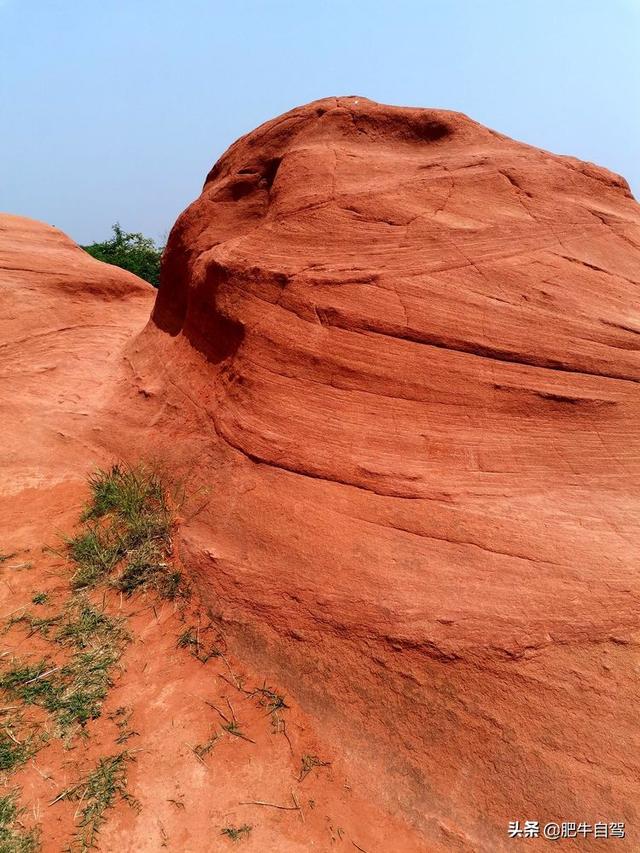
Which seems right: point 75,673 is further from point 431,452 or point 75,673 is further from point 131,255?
point 131,255

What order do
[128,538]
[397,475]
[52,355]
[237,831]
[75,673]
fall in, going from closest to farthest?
[237,831] < [75,673] < [397,475] < [128,538] < [52,355]

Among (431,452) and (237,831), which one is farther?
(431,452)

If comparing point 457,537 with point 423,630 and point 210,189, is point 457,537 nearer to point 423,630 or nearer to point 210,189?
point 423,630

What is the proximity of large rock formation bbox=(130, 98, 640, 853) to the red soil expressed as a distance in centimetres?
1

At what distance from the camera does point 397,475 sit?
3074 mm

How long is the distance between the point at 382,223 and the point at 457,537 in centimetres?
242

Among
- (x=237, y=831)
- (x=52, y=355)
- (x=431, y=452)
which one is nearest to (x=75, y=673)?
(x=237, y=831)

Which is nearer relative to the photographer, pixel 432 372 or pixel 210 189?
pixel 432 372

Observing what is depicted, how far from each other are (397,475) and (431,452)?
28 centimetres

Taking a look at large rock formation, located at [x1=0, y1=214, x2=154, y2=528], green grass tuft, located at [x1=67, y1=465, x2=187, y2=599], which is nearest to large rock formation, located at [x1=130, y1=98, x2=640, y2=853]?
green grass tuft, located at [x1=67, y1=465, x2=187, y2=599]

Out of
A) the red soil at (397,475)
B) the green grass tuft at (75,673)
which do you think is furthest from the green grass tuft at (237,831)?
the green grass tuft at (75,673)

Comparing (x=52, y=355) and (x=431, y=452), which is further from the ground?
(x=431, y=452)

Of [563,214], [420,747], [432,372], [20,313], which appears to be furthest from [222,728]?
[20,313]

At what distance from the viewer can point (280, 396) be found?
11.8ft
